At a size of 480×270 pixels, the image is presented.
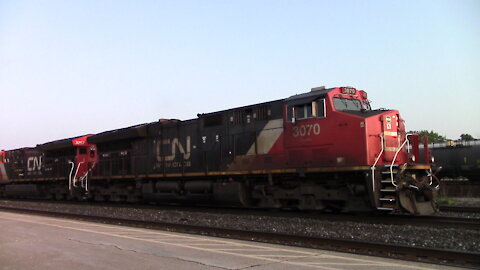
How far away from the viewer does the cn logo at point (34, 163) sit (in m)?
25.9

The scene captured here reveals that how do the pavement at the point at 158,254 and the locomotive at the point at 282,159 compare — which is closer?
the pavement at the point at 158,254

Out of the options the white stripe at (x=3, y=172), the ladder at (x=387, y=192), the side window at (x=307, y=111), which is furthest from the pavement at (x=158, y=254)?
the white stripe at (x=3, y=172)

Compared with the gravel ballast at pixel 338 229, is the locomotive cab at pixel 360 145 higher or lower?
higher

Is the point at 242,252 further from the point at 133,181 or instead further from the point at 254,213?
the point at 133,181

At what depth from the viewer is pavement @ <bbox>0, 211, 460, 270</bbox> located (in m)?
6.06

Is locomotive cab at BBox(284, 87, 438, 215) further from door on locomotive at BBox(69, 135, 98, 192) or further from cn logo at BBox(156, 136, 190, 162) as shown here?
door on locomotive at BBox(69, 135, 98, 192)

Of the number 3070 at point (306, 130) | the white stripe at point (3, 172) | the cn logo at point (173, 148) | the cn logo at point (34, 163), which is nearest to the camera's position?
the number 3070 at point (306, 130)

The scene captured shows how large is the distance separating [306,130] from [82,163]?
14557 millimetres

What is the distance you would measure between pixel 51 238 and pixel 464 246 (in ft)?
27.4

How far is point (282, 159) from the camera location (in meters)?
13.0

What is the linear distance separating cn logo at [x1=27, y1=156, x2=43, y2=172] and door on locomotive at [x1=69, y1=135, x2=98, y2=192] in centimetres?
471

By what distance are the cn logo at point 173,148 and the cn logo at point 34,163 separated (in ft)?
38.6

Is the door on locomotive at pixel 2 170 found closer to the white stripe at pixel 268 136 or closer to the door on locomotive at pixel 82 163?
the door on locomotive at pixel 82 163

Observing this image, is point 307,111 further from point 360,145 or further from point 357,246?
point 357,246
